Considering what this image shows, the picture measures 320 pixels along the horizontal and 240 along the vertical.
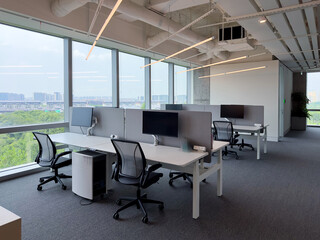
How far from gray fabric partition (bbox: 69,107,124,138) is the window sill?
1410 mm

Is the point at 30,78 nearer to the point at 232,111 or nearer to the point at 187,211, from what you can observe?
the point at 187,211

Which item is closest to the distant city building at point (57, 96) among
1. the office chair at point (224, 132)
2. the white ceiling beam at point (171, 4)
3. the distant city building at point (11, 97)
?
the distant city building at point (11, 97)

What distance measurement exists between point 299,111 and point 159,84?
7319mm

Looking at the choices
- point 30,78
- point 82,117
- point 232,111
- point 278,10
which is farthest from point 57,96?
point 278,10

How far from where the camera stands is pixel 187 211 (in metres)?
2.95

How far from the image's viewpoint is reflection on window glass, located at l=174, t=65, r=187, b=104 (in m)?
9.31

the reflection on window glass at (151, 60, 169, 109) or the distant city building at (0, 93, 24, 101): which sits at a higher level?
the reflection on window glass at (151, 60, 169, 109)

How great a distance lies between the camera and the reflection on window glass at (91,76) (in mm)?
5477

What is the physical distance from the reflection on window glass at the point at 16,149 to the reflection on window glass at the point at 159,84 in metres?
4.04

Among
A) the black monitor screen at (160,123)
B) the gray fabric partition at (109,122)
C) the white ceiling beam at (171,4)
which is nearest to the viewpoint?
the black monitor screen at (160,123)

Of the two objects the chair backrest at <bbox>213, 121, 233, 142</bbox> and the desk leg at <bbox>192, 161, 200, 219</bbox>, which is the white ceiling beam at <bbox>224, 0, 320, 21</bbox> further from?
the desk leg at <bbox>192, 161, 200, 219</bbox>

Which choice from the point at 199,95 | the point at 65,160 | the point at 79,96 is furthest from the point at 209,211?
the point at 199,95

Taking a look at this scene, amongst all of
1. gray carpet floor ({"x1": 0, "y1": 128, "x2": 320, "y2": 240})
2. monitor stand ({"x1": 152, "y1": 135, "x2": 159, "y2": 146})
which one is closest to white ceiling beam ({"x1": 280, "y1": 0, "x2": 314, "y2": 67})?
monitor stand ({"x1": 152, "y1": 135, "x2": 159, "y2": 146})

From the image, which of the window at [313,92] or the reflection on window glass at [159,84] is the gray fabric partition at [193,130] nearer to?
the reflection on window glass at [159,84]
